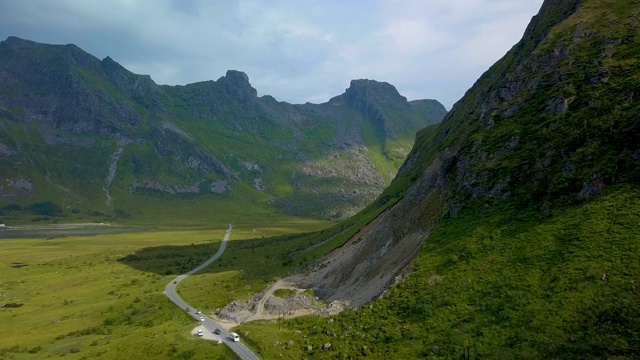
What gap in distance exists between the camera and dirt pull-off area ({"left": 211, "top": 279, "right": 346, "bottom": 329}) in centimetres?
6361

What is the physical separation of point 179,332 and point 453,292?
43.5 m

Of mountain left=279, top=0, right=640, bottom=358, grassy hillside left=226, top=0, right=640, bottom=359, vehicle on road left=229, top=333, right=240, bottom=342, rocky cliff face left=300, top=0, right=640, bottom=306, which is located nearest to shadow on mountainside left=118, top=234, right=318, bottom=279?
rocky cliff face left=300, top=0, right=640, bottom=306

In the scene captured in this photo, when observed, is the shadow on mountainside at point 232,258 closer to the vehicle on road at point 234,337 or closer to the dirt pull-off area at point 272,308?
the dirt pull-off area at point 272,308

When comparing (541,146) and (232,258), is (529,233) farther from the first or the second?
(232,258)

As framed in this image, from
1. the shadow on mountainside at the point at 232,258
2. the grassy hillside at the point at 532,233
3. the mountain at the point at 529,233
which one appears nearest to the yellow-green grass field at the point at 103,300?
the shadow on mountainside at the point at 232,258

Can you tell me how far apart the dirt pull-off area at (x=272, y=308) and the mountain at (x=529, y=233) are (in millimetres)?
3373

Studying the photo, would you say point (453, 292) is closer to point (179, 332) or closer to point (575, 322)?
point (575, 322)

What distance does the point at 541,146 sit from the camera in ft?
188

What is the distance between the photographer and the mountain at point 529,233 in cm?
3634

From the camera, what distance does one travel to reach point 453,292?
149 ft

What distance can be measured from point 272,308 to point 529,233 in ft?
140

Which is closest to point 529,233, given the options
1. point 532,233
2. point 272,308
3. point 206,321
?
point 532,233

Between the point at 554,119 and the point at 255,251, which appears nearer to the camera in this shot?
the point at 554,119

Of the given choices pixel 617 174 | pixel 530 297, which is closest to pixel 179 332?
pixel 530 297
